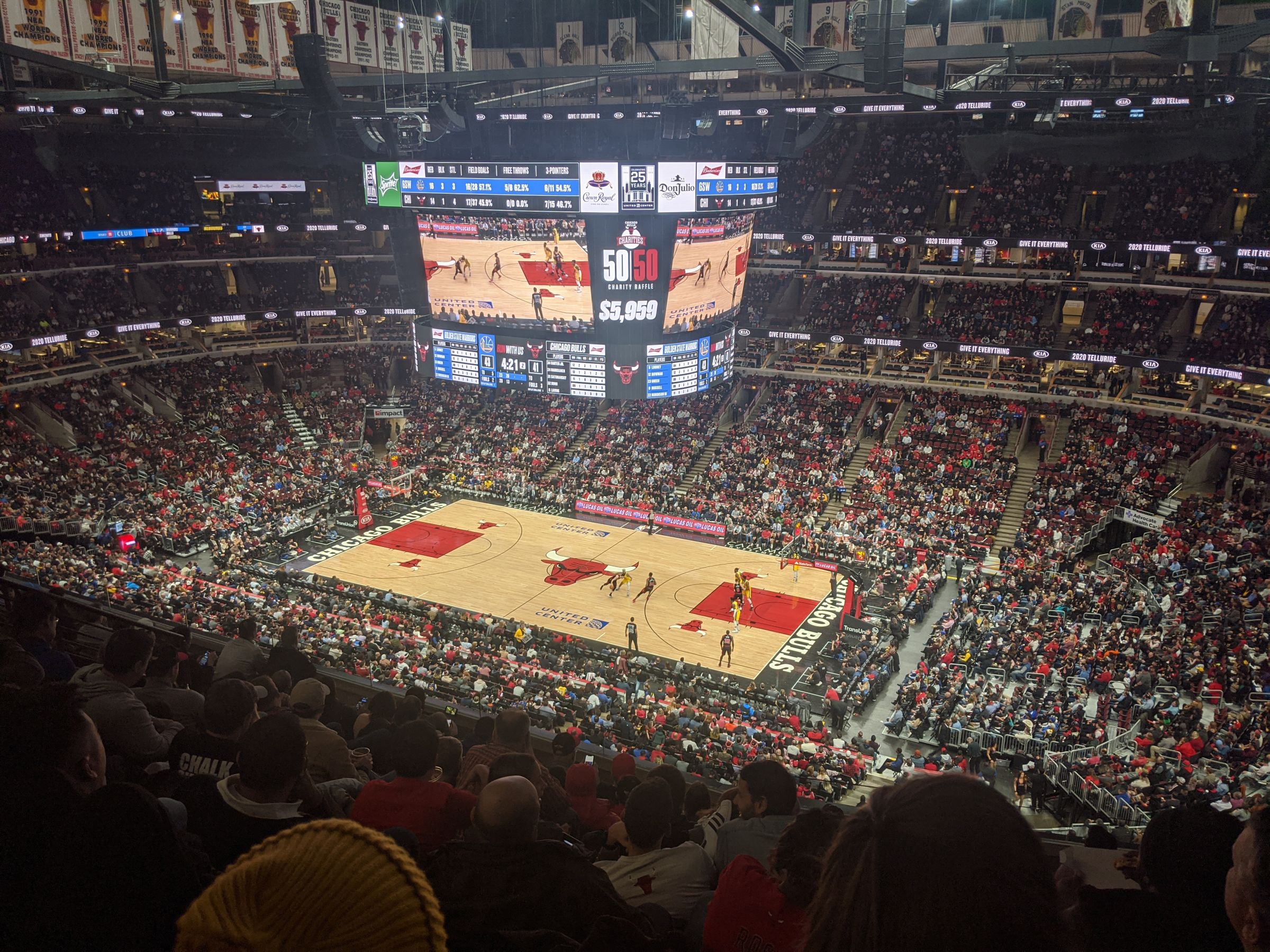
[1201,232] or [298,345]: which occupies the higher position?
[1201,232]

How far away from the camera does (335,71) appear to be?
133 feet

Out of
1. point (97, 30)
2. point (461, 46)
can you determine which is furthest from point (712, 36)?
point (97, 30)

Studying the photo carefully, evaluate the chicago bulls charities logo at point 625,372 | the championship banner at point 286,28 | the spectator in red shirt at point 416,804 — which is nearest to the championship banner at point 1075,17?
the chicago bulls charities logo at point 625,372

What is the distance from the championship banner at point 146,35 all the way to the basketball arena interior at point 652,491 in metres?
0.18

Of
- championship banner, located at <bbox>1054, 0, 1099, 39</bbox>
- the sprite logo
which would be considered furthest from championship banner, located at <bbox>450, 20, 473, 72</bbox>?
championship banner, located at <bbox>1054, 0, 1099, 39</bbox>

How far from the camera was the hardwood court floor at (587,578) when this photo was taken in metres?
29.1

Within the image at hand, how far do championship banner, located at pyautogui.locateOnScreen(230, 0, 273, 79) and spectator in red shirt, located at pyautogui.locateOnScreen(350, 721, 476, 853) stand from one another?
2791 cm

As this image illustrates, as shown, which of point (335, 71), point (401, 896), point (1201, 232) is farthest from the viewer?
point (335, 71)

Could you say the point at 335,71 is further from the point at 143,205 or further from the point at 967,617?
the point at 967,617

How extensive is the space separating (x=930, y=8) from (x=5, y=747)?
42023 millimetres

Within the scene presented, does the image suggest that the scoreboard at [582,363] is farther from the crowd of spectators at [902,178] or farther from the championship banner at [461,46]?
the crowd of spectators at [902,178]

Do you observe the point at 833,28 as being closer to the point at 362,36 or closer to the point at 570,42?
the point at 570,42

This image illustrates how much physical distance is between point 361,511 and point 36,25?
1913cm

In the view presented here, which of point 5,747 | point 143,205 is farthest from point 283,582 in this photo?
point 5,747
